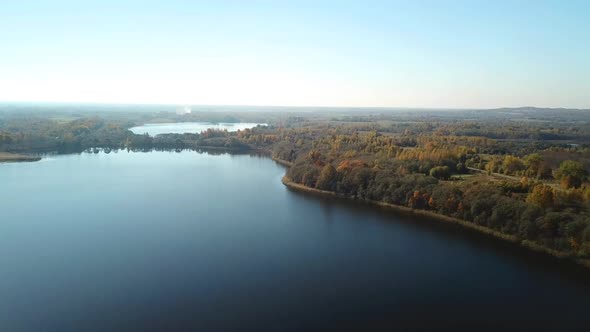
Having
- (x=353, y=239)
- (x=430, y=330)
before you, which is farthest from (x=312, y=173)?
(x=430, y=330)

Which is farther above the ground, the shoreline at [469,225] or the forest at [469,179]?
the forest at [469,179]

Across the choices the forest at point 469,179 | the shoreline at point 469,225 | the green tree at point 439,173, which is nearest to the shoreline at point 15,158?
the forest at point 469,179

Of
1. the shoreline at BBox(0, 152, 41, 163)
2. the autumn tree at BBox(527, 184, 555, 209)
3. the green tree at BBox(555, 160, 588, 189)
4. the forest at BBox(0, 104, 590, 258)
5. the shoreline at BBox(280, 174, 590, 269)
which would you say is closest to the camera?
the shoreline at BBox(280, 174, 590, 269)

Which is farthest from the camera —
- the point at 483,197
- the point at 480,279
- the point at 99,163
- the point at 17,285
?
the point at 99,163

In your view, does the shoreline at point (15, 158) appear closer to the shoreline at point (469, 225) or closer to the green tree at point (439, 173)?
the shoreline at point (469, 225)

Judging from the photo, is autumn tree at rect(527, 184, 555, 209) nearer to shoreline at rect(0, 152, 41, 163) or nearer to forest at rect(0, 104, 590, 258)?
forest at rect(0, 104, 590, 258)

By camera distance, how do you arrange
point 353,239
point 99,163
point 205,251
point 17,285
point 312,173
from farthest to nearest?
point 99,163 < point 312,173 < point 353,239 < point 205,251 < point 17,285

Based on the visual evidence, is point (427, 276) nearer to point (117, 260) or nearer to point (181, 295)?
point (181, 295)

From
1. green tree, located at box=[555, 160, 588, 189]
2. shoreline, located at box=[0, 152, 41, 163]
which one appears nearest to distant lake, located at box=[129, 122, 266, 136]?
shoreline, located at box=[0, 152, 41, 163]
